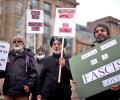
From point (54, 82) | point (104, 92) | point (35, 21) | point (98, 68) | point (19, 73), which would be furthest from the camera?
point (35, 21)

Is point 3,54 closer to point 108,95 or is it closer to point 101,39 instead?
point 101,39

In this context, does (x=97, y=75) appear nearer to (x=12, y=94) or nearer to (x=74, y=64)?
(x=74, y=64)

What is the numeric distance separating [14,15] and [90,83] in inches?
2575

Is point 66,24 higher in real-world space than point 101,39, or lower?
higher

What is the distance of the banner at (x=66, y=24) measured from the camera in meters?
8.41

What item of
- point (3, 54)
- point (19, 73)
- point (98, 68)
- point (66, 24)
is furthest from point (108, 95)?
point (3, 54)

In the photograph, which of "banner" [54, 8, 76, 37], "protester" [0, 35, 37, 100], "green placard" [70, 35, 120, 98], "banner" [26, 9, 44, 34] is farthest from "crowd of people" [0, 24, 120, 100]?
"banner" [26, 9, 44, 34]

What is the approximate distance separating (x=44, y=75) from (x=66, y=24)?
4.01 feet

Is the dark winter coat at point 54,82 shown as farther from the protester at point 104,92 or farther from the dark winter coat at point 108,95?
the dark winter coat at point 108,95

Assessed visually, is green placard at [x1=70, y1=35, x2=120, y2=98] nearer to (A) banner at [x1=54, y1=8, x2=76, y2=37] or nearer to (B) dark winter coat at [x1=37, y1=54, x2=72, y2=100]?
(B) dark winter coat at [x1=37, y1=54, x2=72, y2=100]

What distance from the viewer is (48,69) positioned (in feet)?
25.0

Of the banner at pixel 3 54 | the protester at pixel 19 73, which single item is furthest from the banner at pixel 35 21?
the protester at pixel 19 73

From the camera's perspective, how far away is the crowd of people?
22.1 feet

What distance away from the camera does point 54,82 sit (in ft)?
24.8
